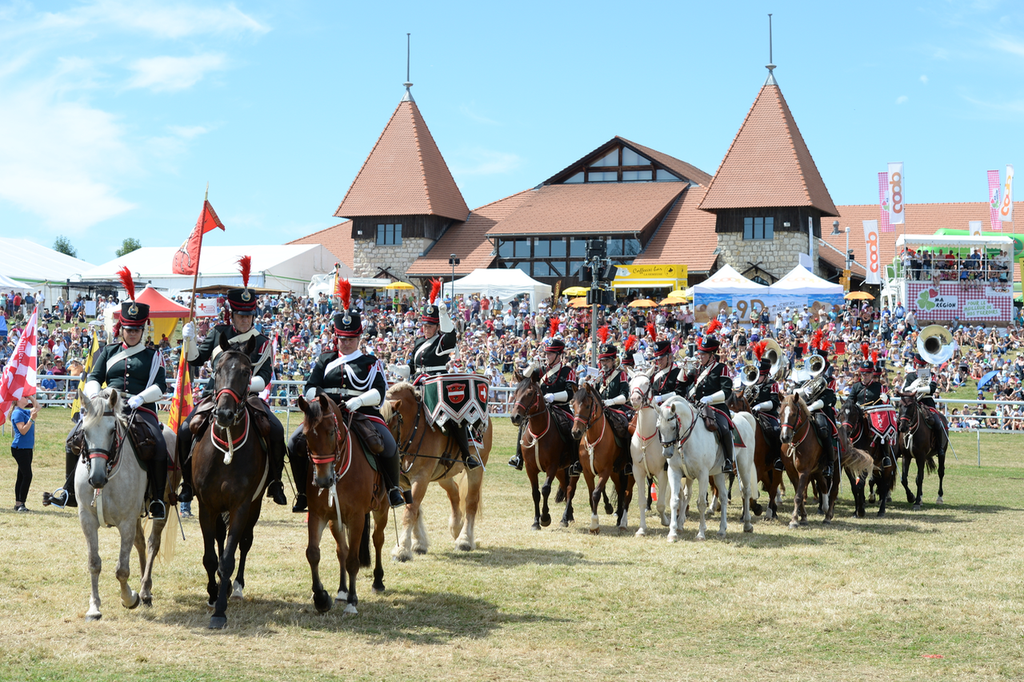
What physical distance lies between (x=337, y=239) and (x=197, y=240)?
58071 millimetres

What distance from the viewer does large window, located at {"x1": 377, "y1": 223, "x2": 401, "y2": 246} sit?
202 ft

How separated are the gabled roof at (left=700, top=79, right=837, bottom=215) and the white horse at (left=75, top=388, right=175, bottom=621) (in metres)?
48.9

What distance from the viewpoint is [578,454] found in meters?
14.9

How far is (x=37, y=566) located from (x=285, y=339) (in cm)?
2969

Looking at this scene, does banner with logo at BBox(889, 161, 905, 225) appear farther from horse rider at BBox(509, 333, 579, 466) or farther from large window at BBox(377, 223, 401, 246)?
horse rider at BBox(509, 333, 579, 466)

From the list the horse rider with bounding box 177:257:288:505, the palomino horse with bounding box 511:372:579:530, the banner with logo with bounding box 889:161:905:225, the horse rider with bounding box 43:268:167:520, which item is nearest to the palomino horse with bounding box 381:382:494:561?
the palomino horse with bounding box 511:372:579:530

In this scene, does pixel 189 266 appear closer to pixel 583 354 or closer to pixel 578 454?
pixel 578 454

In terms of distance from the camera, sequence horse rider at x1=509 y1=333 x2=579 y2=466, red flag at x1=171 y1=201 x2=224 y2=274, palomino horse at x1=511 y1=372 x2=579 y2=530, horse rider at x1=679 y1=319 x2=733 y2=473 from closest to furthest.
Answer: red flag at x1=171 y1=201 x2=224 y2=274 < horse rider at x1=679 y1=319 x2=733 y2=473 < palomino horse at x1=511 y1=372 x2=579 y2=530 < horse rider at x1=509 y1=333 x2=579 y2=466

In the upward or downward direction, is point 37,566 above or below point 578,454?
below

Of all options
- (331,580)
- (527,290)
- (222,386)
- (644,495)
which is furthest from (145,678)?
(527,290)

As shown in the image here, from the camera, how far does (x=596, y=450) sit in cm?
1445

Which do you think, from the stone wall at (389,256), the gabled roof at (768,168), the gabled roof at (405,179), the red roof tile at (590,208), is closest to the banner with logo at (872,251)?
the gabled roof at (768,168)

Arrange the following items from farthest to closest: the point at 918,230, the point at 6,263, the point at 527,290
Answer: the point at 918,230
the point at 6,263
the point at 527,290

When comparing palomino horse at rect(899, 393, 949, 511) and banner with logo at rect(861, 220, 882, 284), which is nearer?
palomino horse at rect(899, 393, 949, 511)
